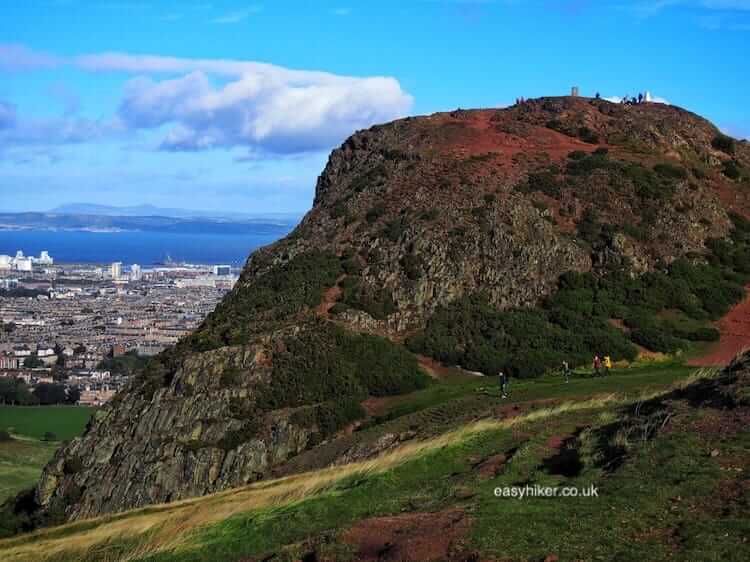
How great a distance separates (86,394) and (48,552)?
99453 mm

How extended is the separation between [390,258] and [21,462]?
40697mm

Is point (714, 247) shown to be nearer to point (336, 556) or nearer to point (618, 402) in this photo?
point (618, 402)

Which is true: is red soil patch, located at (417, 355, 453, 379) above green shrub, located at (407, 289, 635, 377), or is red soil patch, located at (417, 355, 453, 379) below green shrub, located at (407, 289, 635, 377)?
below

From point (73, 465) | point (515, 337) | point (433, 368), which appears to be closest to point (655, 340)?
point (515, 337)

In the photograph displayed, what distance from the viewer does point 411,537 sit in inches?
550

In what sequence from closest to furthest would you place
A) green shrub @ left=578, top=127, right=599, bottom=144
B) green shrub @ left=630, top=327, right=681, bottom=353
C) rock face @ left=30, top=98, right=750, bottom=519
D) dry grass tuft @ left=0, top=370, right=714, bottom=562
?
dry grass tuft @ left=0, top=370, right=714, bottom=562
rock face @ left=30, top=98, right=750, bottom=519
green shrub @ left=630, top=327, right=681, bottom=353
green shrub @ left=578, top=127, right=599, bottom=144

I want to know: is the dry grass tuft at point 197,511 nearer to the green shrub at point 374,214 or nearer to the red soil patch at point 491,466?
the red soil patch at point 491,466

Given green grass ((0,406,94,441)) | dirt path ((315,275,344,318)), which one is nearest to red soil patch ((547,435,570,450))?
dirt path ((315,275,344,318))

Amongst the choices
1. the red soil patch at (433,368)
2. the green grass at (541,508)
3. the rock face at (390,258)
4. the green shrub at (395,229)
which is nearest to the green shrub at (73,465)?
the rock face at (390,258)

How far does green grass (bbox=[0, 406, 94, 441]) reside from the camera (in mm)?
86231

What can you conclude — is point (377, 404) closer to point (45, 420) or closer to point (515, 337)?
point (515, 337)

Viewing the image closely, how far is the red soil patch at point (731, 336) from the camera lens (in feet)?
119

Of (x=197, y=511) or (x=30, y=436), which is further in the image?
(x=30, y=436)

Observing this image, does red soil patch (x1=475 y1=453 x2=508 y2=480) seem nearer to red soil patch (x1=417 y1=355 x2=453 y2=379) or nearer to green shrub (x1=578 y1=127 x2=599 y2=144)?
red soil patch (x1=417 y1=355 x2=453 y2=379)
